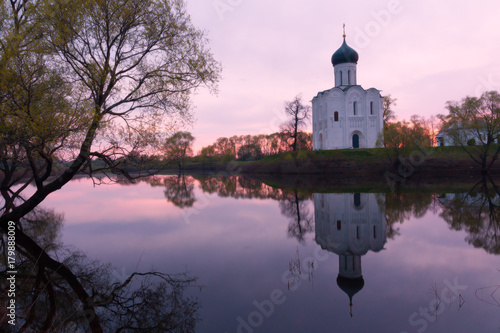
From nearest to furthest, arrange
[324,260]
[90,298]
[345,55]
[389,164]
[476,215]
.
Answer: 1. [90,298]
2. [324,260]
3. [476,215]
4. [389,164]
5. [345,55]

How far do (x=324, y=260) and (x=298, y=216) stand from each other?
6024 millimetres

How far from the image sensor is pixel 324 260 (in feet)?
27.3

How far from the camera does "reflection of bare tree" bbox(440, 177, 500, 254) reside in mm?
9680

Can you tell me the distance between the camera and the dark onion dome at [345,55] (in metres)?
45.2

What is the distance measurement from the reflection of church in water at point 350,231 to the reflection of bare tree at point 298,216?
422 millimetres

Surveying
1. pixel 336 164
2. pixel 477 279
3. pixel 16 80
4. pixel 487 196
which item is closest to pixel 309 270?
pixel 477 279

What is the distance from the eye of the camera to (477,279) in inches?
A: 269

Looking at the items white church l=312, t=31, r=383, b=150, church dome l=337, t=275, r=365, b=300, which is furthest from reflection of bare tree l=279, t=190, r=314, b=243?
white church l=312, t=31, r=383, b=150

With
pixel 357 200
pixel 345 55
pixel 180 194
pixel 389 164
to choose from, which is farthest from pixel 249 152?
pixel 357 200

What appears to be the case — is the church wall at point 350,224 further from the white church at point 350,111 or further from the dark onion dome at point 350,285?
the white church at point 350,111

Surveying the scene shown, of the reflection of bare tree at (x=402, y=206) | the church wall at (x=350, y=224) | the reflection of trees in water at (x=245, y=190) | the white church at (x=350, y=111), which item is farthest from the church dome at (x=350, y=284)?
the white church at (x=350, y=111)

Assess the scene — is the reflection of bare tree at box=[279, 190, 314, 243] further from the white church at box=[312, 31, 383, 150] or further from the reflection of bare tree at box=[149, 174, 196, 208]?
the white church at box=[312, 31, 383, 150]

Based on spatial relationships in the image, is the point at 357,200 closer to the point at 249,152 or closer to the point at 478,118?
the point at 478,118

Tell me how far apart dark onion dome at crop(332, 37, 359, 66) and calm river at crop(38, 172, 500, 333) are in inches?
1339
